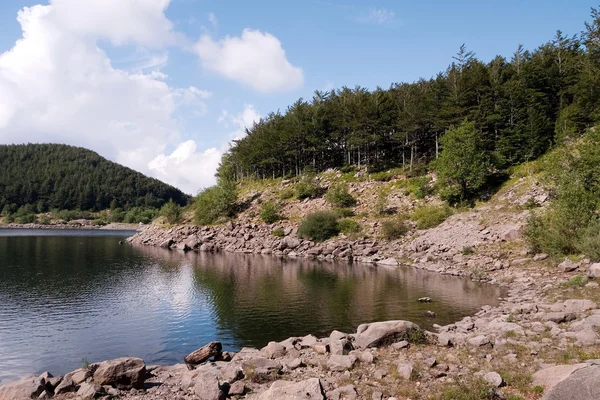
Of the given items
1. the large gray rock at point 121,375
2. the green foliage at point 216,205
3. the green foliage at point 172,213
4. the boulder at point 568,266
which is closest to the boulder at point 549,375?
the large gray rock at point 121,375

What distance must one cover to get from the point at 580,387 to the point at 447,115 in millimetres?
90012

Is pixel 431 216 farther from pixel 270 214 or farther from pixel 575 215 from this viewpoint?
pixel 270 214

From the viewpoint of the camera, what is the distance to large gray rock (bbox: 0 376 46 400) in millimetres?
17141

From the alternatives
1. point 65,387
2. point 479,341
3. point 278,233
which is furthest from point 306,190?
point 65,387

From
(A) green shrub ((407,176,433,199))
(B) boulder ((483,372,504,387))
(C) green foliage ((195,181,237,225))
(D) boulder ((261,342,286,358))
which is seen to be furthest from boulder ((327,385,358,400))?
(C) green foliage ((195,181,237,225))

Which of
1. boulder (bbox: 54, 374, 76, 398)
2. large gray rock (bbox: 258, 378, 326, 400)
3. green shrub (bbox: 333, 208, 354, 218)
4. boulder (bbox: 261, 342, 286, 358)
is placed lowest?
boulder (bbox: 261, 342, 286, 358)

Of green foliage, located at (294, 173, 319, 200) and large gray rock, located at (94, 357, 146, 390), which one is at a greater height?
green foliage, located at (294, 173, 319, 200)

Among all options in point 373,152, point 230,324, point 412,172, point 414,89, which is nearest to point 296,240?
point 412,172

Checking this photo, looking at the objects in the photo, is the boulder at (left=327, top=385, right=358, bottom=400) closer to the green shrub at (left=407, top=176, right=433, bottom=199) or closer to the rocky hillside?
the rocky hillside

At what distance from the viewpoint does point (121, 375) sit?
757 inches

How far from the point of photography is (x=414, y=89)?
11619cm

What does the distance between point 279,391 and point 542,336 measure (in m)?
15.8

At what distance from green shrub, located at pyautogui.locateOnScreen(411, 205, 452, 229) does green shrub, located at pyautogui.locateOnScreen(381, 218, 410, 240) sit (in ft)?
9.74

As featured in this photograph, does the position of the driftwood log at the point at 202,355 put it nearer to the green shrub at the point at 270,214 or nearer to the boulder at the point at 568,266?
the boulder at the point at 568,266
